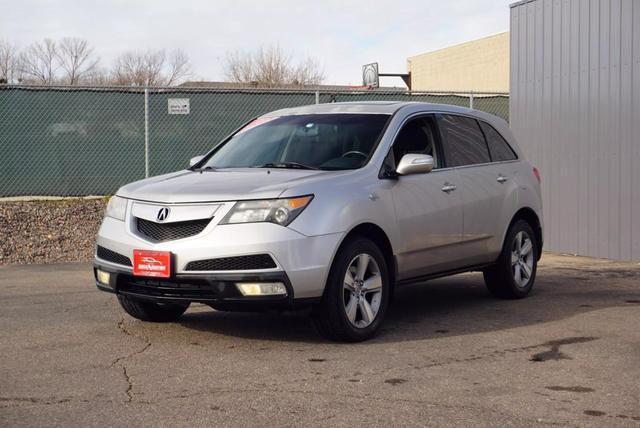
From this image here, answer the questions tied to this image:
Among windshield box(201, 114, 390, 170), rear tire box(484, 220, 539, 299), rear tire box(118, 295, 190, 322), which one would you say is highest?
windshield box(201, 114, 390, 170)

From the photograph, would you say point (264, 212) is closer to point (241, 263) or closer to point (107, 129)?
point (241, 263)

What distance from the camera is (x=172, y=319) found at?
25.0 ft

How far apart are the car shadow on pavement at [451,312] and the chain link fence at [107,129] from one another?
6.86 m

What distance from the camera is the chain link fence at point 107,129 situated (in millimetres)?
15516

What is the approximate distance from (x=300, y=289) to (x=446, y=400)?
1.49 metres

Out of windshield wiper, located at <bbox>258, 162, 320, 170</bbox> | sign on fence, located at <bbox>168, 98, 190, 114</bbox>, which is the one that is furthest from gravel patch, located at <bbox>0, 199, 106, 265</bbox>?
windshield wiper, located at <bbox>258, 162, 320, 170</bbox>

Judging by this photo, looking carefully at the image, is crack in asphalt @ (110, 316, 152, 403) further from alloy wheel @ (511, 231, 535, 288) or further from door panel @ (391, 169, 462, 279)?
alloy wheel @ (511, 231, 535, 288)

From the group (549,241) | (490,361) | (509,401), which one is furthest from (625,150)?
(509,401)

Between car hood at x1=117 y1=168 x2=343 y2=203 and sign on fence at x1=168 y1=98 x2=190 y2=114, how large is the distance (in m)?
9.24

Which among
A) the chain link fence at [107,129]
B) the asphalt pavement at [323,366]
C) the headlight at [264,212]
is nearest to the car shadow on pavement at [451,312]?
the asphalt pavement at [323,366]

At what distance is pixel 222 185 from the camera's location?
663cm

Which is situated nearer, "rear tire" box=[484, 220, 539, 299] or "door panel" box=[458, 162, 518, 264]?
"door panel" box=[458, 162, 518, 264]

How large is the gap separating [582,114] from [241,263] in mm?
7974

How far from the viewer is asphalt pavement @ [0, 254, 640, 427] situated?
489cm
